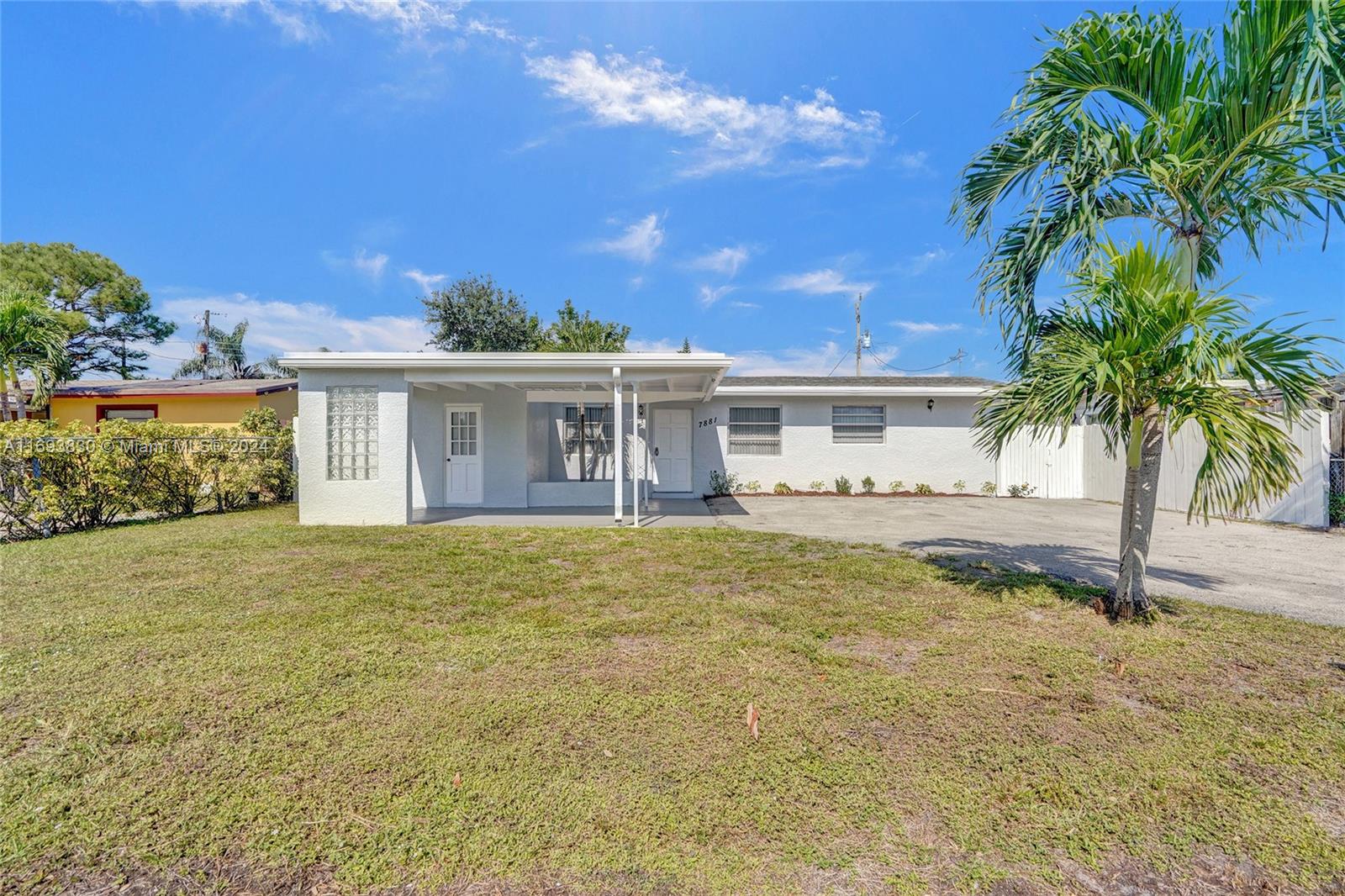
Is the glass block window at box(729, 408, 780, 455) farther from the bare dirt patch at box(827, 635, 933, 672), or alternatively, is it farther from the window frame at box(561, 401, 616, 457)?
the bare dirt patch at box(827, 635, 933, 672)

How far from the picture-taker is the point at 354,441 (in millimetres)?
9703

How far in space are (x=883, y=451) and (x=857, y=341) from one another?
16036 millimetres

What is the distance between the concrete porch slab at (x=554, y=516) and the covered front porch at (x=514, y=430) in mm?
70

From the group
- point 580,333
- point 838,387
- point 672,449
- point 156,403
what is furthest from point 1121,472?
point 156,403

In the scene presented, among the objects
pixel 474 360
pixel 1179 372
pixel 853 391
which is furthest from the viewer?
pixel 853 391

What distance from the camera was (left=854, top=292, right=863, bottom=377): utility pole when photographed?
2947cm

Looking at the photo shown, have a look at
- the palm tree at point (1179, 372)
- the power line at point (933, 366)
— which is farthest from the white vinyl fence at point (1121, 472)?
the power line at point (933, 366)

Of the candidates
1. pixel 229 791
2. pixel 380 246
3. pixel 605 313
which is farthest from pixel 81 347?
pixel 229 791

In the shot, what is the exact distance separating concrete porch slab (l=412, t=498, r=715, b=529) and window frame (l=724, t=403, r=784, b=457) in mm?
2708

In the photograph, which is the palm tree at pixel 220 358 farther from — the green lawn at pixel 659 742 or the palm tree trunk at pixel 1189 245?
the palm tree trunk at pixel 1189 245

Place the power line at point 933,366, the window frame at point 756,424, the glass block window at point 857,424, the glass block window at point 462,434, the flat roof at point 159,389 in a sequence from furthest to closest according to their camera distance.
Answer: the power line at point 933,366 → the flat roof at point 159,389 → the glass block window at point 857,424 → the window frame at point 756,424 → the glass block window at point 462,434

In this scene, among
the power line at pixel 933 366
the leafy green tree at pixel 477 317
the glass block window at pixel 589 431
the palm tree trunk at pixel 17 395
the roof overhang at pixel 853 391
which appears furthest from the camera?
the power line at pixel 933 366

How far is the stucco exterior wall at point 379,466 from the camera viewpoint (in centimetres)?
957

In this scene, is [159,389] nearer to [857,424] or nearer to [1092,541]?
[857,424]
